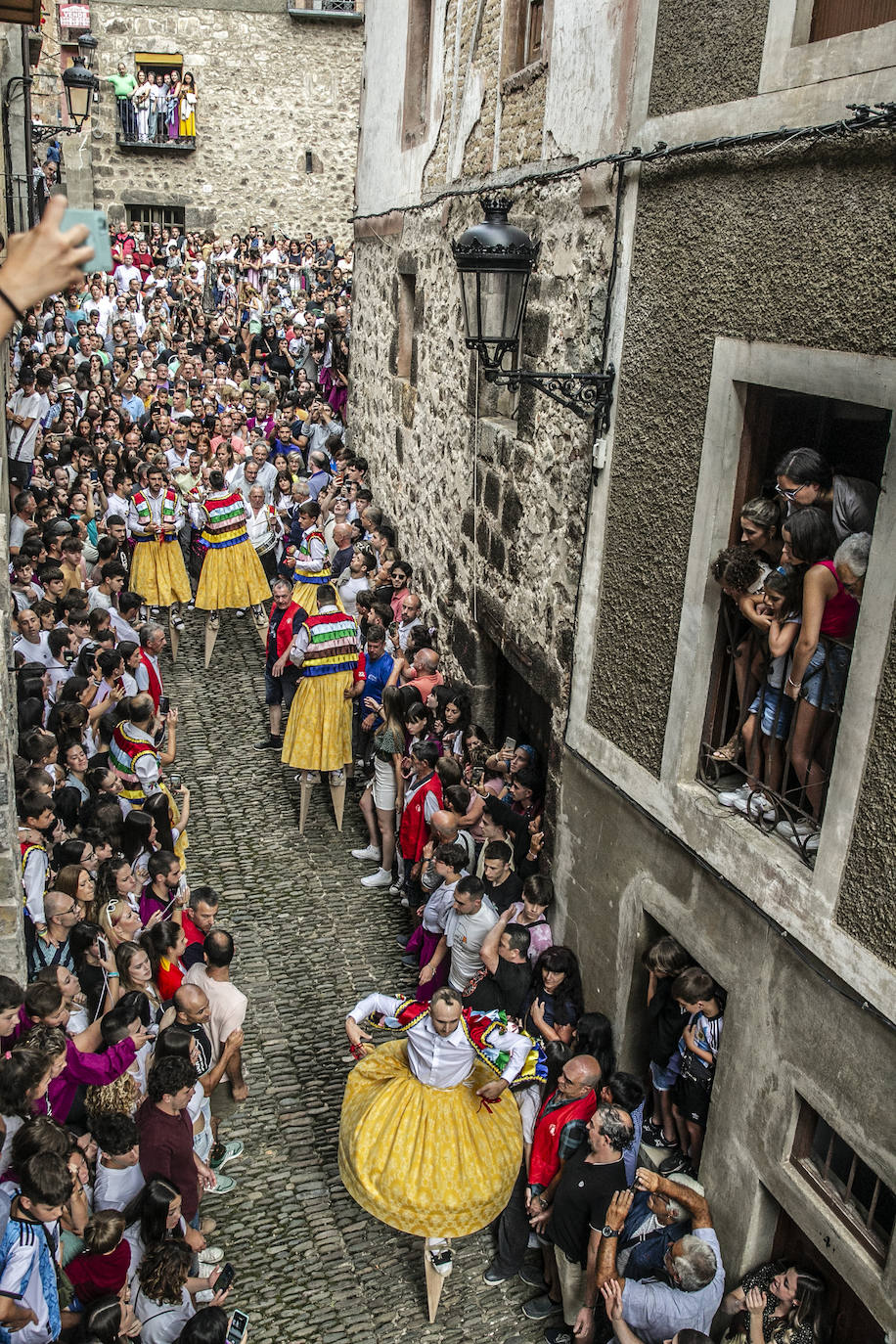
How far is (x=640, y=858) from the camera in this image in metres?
5.80

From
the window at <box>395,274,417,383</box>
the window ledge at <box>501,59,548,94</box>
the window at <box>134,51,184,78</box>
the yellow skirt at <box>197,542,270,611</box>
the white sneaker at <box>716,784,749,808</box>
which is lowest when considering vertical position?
the yellow skirt at <box>197,542,270,611</box>

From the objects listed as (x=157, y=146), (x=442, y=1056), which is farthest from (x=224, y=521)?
(x=157, y=146)

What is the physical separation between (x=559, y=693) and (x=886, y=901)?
294cm

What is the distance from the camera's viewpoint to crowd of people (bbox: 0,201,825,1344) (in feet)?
15.1

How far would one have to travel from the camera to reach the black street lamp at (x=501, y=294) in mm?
5996

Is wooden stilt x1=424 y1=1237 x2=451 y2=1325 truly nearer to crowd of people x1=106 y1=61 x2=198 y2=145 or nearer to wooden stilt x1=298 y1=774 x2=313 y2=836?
wooden stilt x1=298 y1=774 x2=313 y2=836

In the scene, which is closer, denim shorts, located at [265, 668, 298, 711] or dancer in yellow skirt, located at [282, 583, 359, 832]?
dancer in yellow skirt, located at [282, 583, 359, 832]

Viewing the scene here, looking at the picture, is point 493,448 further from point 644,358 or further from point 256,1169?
point 256,1169

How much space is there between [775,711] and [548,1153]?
2348mm

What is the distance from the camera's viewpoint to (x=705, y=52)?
197 inches

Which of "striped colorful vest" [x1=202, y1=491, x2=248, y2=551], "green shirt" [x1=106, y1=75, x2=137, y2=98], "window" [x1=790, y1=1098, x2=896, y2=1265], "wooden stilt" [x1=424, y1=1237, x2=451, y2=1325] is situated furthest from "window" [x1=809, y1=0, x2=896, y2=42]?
"green shirt" [x1=106, y1=75, x2=137, y2=98]

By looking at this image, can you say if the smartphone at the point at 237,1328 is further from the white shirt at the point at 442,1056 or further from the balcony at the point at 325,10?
the balcony at the point at 325,10

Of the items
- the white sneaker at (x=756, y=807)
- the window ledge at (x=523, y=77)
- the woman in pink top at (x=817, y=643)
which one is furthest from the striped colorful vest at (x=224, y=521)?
the woman in pink top at (x=817, y=643)

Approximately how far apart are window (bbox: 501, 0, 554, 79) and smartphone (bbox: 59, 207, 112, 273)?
18.9ft
